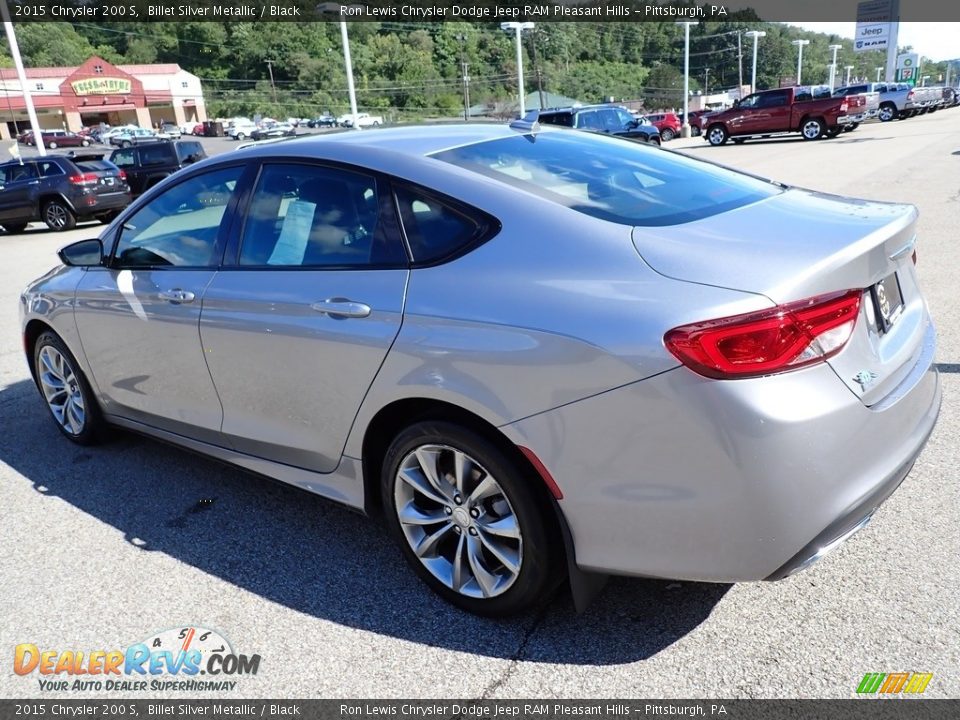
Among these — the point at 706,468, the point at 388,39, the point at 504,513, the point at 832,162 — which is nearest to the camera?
the point at 706,468

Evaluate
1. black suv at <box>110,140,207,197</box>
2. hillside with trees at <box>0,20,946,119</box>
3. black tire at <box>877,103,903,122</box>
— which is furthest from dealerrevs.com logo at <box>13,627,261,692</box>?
hillside with trees at <box>0,20,946,119</box>

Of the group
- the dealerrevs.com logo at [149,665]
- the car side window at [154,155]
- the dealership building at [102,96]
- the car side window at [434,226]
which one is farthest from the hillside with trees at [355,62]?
the dealerrevs.com logo at [149,665]

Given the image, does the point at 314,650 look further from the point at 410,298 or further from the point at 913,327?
the point at 913,327

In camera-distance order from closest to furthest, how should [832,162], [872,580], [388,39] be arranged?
1. [872,580]
2. [832,162]
3. [388,39]

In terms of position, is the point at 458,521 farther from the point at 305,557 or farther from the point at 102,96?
the point at 102,96

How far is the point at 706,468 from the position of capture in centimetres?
210

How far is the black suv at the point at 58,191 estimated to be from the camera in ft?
54.9

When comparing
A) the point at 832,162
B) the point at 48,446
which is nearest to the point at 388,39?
the point at 832,162

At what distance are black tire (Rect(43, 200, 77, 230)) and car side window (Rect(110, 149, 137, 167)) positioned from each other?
4046 millimetres

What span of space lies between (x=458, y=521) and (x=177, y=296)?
169cm

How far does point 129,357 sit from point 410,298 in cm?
195

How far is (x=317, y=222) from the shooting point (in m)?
3.06

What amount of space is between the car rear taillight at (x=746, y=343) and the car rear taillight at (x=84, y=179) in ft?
57.8

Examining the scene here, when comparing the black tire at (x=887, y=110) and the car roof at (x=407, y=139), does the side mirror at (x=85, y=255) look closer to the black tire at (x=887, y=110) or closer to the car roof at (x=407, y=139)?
the car roof at (x=407, y=139)
